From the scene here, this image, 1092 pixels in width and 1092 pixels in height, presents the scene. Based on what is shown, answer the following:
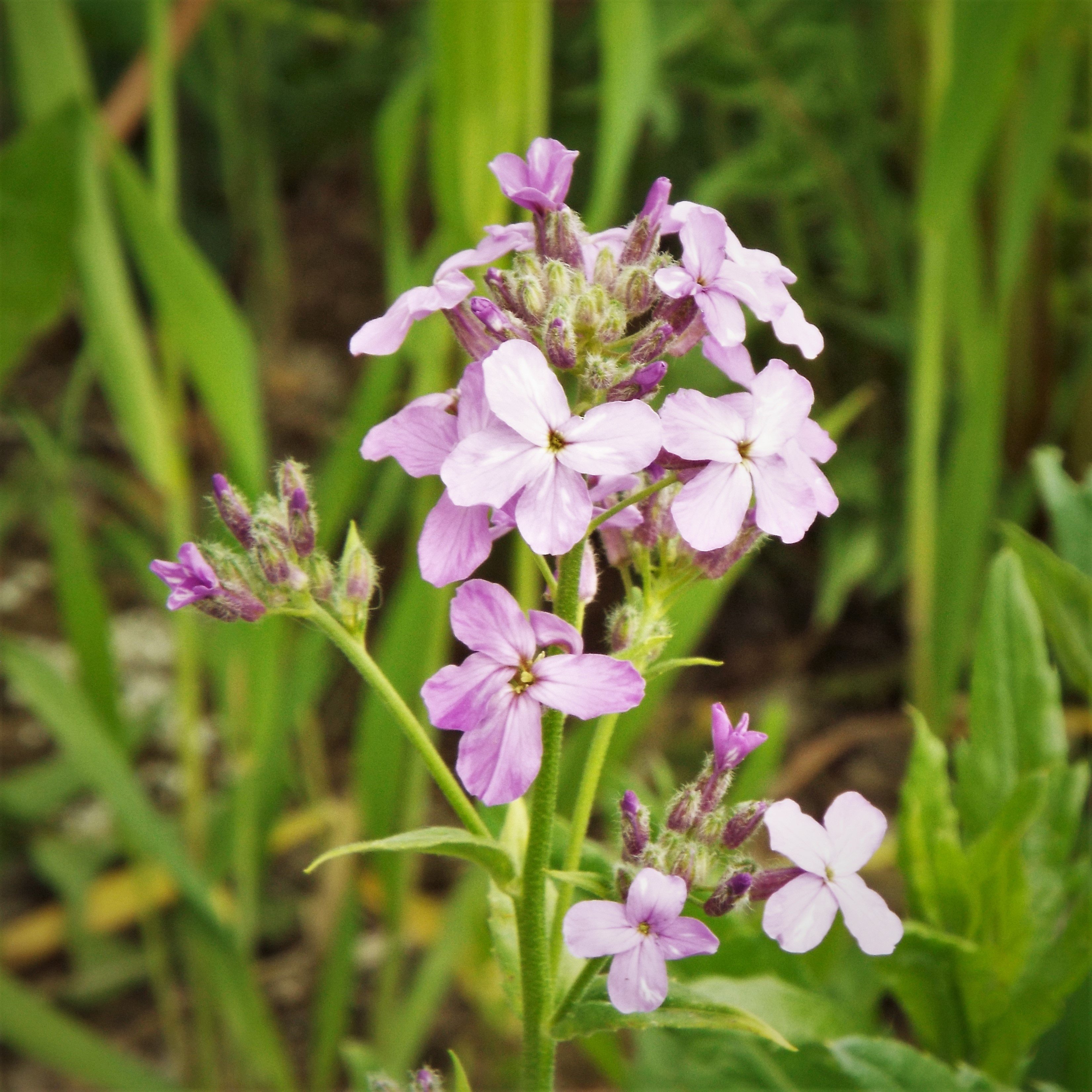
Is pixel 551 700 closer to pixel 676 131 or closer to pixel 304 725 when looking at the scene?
pixel 304 725

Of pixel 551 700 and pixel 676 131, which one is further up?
pixel 676 131

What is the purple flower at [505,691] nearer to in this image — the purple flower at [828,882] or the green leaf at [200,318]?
the purple flower at [828,882]

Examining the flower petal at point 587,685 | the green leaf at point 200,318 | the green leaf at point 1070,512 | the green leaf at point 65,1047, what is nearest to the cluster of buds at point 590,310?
the flower petal at point 587,685

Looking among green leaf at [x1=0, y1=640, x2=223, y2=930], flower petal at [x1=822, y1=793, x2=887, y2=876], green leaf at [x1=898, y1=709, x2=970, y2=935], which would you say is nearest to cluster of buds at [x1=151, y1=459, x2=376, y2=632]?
flower petal at [x1=822, y1=793, x2=887, y2=876]

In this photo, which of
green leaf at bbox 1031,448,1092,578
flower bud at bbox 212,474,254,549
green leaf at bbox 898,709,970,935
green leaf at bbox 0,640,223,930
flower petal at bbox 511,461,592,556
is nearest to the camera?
flower petal at bbox 511,461,592,556

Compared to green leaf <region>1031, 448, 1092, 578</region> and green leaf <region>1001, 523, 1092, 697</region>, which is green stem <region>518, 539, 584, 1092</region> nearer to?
green leaf <region>1001, 523, 1092, 697</region>

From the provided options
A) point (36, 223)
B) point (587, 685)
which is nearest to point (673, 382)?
point (36, 223)

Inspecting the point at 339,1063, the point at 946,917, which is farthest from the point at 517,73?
the point at 339,1063
